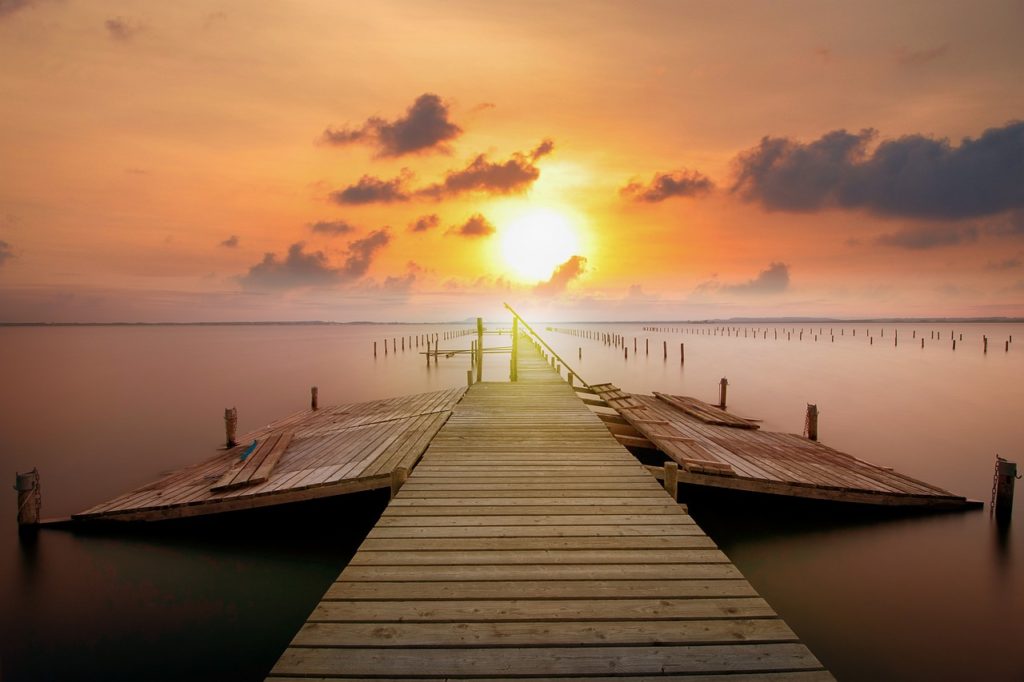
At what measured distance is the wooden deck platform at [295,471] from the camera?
899 centimetres

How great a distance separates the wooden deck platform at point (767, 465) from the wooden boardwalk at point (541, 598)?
135 inches

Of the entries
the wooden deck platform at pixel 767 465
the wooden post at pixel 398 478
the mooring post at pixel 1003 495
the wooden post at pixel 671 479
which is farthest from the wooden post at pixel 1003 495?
the wooden post at pixel 398 478

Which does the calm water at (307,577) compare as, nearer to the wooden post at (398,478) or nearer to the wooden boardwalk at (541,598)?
the wooden post at (398,478)

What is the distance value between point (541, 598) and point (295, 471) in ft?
25.9

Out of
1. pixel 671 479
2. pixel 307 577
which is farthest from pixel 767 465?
pixel 307 577

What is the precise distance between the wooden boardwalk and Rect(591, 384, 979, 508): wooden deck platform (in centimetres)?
344

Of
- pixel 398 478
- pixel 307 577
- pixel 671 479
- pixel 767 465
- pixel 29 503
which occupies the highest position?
pixel 398 478

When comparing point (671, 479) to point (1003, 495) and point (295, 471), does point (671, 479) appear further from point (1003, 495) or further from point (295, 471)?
point (1003, 495)

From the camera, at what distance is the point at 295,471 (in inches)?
411

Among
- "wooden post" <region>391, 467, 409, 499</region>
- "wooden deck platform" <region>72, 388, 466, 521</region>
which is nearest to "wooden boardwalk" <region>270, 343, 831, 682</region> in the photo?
"wooden post" <region>391, 467, 409, 499</region>

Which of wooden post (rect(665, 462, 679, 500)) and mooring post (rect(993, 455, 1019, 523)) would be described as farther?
mooring post (rect(993, 455, 1019, 523))

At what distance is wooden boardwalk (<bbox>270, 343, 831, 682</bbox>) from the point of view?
3432 mm

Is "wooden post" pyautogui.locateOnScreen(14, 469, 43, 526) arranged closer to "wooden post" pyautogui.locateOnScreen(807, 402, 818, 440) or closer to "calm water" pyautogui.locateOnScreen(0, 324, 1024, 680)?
"calm water" pyautogui.locateOnScreen(0, 324, 1024, 680)

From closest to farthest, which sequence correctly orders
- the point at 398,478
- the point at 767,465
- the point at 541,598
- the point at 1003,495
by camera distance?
1. the point at 541,598
2. the point at 398,478
3. the point at 1003,495
4. the point at 767,465
